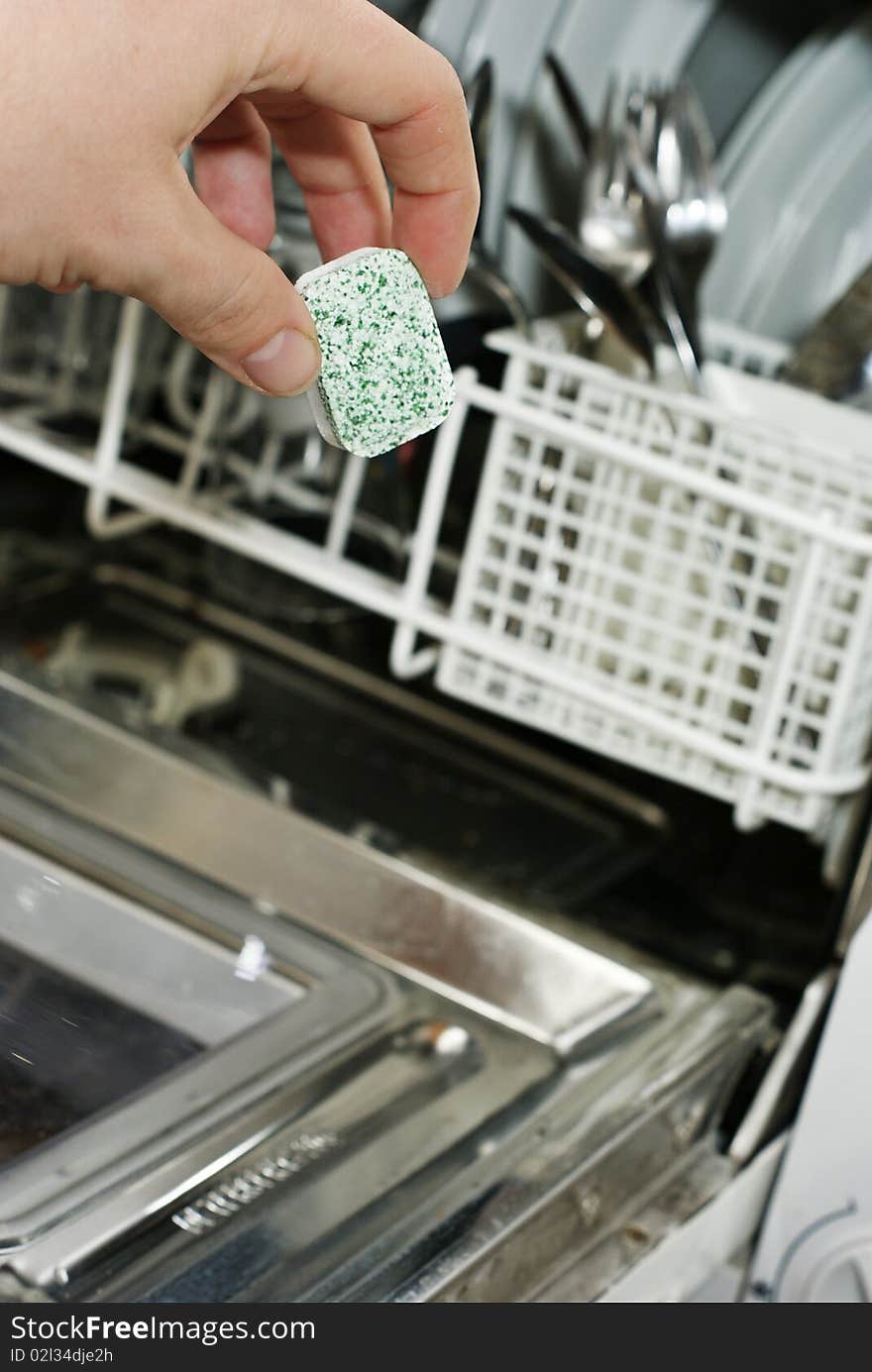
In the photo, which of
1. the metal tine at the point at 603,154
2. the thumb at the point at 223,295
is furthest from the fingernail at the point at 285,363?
the metal tine at the point at 603,154

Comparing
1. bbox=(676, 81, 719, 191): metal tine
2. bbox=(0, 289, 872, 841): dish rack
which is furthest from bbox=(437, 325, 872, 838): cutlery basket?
bbox=(676, 81, 719, 191): metal tine

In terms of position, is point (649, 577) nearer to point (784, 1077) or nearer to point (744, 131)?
point (784, 1077)

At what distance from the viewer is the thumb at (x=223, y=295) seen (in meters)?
0.47

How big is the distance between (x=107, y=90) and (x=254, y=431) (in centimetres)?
55

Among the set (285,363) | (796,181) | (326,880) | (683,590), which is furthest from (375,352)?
(796,181)

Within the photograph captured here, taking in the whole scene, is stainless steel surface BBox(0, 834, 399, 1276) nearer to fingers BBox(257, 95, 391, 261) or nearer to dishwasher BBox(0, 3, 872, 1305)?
dishwasher BBox(0, 3, 872, 1305)

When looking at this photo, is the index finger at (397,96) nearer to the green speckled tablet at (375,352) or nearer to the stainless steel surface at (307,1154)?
the green speckled tablet at (375,352)

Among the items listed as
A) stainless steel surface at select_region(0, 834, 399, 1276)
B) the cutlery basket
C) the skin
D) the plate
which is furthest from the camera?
the plate

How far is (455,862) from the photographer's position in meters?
0.92

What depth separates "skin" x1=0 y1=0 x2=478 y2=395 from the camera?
17.3 inches

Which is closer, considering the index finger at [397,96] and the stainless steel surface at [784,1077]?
the index finger at [397,96]

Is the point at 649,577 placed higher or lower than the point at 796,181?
lower

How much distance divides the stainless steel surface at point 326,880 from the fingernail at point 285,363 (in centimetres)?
38

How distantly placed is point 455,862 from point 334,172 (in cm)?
42
